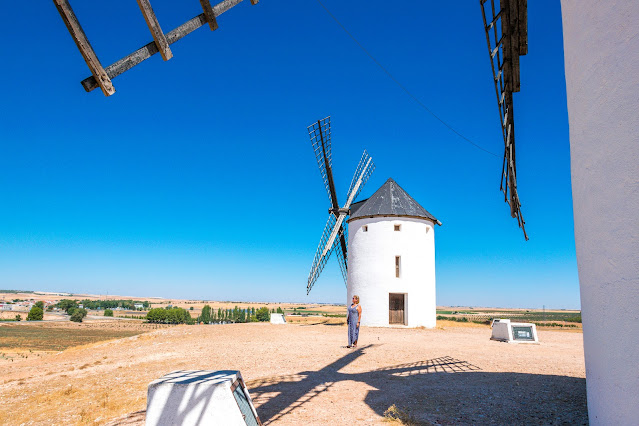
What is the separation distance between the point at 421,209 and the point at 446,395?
16.6 meters

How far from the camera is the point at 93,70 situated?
3.41 metres

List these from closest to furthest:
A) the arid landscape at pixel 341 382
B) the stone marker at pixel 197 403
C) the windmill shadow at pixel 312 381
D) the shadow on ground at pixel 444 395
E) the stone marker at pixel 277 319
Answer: the stone marker at pixel 197 403 < the shadow on ground at pixel 444 395 < the arid landscape at pixel 341 382 < the windmill shadow at pixel 312 381 < the stone marker at pixel 277 319

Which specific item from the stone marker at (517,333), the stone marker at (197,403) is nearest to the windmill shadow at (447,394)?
the stone marker at (197,403)

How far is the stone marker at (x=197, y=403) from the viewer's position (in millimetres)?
3959

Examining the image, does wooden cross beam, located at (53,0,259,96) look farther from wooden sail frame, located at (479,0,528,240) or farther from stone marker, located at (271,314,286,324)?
stone marker, located at (271,314,286,324)

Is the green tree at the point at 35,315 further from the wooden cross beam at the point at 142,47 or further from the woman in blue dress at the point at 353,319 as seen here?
the wooden cross beam at the point at 142,47

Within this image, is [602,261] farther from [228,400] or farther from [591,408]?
[228,400]

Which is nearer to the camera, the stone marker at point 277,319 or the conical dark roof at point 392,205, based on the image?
the conical dark roof at point 392,205

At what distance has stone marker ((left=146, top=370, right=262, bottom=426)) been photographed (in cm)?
396

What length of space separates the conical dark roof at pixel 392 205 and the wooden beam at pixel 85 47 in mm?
18221

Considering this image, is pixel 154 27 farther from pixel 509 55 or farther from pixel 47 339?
pixel 47 339

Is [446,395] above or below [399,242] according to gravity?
below

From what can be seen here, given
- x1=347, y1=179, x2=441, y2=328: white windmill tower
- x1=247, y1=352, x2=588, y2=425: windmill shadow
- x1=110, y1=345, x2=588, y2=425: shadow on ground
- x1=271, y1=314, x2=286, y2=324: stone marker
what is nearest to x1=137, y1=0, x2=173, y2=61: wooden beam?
x1=110, y1=345, x2=588, y2=425: shadow on ground

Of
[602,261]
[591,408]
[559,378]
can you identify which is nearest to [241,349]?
[559,378]
